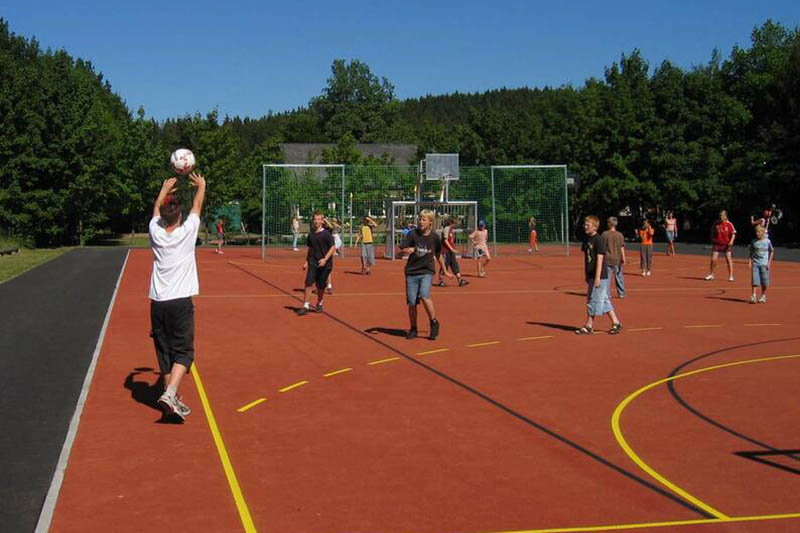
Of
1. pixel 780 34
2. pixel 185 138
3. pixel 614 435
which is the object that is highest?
pixel 780 34

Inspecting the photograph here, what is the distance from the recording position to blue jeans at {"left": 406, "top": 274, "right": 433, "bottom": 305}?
1316cm

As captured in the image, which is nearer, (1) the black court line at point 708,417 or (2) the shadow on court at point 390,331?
(1) the black court line at point 708,417

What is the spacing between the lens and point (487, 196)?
4619cm

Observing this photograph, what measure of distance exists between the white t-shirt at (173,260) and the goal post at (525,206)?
37267 mm

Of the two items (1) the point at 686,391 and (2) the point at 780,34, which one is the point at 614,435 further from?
(2) the point at 780,34

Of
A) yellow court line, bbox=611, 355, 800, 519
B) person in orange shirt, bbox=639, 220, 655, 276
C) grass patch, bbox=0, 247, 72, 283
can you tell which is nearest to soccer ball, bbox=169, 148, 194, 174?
yellow court line, bbox=611, 355, 800, 519

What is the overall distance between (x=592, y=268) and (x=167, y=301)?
25.2 feet

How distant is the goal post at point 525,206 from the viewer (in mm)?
45531

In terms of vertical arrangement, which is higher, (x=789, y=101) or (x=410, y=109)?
(x=410, y=109)

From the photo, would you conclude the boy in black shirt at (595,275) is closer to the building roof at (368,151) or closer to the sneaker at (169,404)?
the sneaker at (169,404)

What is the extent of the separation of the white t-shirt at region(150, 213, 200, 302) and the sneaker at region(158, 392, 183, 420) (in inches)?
34.1

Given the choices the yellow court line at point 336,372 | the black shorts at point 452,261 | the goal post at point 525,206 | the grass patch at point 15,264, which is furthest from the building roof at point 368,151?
the yellow court line at point 336,372

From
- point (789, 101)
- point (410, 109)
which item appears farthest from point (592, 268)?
point (410, 109)

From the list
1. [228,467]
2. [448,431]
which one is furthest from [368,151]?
[228,467]
